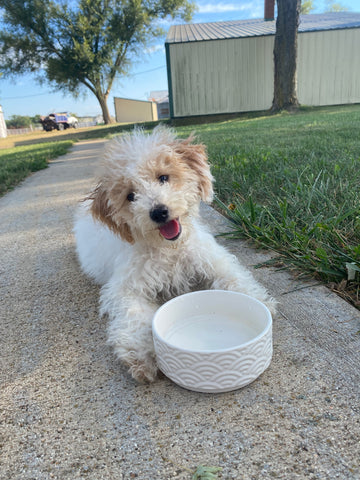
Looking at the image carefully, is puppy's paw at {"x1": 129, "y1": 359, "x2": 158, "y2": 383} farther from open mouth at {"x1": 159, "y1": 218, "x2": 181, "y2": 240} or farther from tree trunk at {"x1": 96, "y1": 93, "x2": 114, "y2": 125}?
tree trunk at {"x1": 96, "y1": 93, "x2": 114, "y2": 125}

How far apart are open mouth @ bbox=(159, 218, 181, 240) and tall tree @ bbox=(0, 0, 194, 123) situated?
3243 cm

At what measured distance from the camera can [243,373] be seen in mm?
→ 1524

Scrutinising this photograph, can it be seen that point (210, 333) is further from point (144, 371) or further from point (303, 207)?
point (303, 207)

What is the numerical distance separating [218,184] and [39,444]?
11.9ft

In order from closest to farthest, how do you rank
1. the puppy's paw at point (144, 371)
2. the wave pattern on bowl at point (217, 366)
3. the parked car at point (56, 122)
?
the wave pattern on bowl at point (217, 366) < the puppy's paw at point (144, 371) < the parked car at point (56, 122)

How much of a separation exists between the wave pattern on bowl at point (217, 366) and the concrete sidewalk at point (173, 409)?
8 centimetres

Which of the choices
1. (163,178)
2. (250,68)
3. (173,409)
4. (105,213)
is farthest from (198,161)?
(250,68)

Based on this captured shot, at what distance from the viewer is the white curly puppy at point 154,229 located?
2162 millimetres

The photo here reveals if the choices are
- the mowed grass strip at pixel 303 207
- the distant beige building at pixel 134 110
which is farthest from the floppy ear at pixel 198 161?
the distant beige building at pixel 134 110

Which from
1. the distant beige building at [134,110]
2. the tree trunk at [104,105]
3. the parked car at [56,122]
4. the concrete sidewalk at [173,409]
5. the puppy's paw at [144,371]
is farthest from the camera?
the distant beige building at [134,110]

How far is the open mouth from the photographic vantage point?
7.32 feet

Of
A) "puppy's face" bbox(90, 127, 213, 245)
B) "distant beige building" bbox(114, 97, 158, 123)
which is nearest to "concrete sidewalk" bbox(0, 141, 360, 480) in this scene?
"puppy's face" bbox(90, 127, 213, 245)

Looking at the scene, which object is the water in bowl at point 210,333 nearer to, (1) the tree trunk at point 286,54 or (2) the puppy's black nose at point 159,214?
(2) the puppy's black nose at point 159,214

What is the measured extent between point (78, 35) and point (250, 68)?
16.5 m
